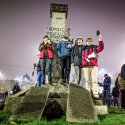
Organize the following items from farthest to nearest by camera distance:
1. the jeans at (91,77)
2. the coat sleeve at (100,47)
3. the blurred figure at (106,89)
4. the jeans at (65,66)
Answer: the blurred figure at (106,89) < the jeans at (65,66) < the coat sleeve at (100,47) < the jeans at (91,77)

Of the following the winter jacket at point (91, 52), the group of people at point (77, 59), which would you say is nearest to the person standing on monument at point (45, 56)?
the group of people at point (77, 59)

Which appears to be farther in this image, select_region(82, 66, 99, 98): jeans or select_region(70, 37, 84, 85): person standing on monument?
select_region(70, 37, 84, 85): person standing on monument

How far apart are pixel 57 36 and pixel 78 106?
5711mm

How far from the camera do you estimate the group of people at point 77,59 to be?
11.4 metres

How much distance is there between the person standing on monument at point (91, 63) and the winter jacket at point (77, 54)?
180mm

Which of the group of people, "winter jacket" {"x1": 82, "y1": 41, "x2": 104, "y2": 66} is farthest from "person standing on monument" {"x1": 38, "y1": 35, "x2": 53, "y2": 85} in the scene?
"winter jacket" {"x1": 82, "y1": 41, "x2": 104, "y2": 66}

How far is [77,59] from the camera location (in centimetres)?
1167

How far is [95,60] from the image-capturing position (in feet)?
37.6

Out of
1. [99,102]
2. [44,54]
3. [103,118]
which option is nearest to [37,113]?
[103,118]

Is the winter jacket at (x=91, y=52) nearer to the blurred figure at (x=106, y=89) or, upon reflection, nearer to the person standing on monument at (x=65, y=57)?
the person standing on monument at (x=65, y=57)

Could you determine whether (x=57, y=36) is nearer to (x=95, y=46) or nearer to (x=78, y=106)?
(x=95, y=46)

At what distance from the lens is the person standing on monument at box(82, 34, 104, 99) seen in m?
11.4

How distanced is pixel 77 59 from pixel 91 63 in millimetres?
607

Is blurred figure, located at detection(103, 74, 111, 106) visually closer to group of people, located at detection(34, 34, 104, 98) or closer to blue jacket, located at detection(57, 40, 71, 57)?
group of people, located at detection(34, 34, 104, 98)
